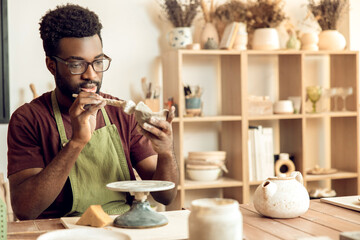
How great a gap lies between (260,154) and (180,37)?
99 centimetres

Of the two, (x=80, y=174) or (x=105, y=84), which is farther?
(x=105, y=84)

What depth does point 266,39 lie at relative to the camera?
361 cm

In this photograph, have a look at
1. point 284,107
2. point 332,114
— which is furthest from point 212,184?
point 332,114

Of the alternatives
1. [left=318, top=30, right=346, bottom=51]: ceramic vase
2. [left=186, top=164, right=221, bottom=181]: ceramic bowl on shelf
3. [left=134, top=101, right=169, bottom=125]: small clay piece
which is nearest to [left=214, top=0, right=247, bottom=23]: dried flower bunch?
[left=318, top=30, right=346, bottom=51]: ceramic vase

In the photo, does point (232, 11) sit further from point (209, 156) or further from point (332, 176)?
point (332, 176)

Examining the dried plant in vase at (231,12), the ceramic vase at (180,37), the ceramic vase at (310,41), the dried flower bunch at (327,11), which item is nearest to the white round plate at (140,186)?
the ceramic vase at (180,37)

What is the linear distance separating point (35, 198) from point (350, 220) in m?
1.11

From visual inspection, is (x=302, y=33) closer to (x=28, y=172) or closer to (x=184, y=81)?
(x=184, y=81)

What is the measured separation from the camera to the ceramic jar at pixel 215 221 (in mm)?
1141

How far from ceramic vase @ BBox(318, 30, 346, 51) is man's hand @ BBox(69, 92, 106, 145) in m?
2.39

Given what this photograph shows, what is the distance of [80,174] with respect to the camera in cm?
204

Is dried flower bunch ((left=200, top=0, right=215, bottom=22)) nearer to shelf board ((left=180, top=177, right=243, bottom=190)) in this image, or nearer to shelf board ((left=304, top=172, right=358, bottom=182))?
shelf board ((left=180, top=177, right=243, bottom=190))

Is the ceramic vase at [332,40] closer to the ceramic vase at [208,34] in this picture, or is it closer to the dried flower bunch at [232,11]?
the dried flower bunch at [232,11]

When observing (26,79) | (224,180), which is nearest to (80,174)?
(26,79)
